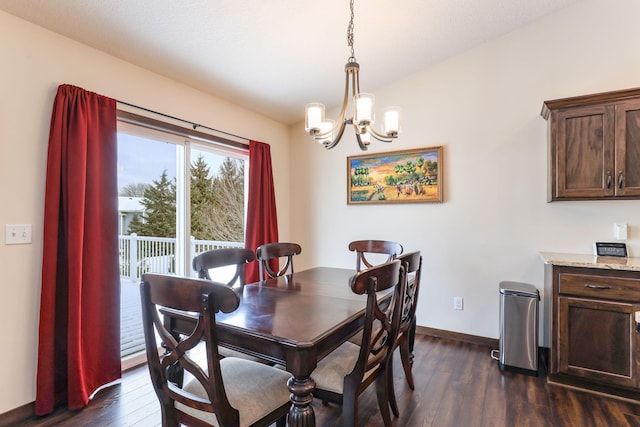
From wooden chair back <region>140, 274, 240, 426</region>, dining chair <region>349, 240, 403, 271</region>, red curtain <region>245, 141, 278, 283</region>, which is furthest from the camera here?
red curtain <region>245, 141, 278, 283</region>

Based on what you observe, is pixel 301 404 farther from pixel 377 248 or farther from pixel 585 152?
pixel 585 152

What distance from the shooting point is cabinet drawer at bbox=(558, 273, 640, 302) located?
7.08 feet

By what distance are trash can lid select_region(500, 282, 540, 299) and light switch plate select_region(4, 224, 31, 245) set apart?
3499 mm

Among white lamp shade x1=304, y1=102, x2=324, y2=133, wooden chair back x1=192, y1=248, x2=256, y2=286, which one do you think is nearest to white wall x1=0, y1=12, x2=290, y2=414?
wooden chair back x1=192, y1=248, x2=256, y2=286

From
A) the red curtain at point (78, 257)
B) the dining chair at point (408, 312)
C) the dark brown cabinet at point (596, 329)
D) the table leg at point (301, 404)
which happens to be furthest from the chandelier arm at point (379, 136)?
the red curtain at point (78, 257)

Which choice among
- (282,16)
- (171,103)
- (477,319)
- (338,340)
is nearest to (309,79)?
(282,16)

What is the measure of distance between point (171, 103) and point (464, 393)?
3331 mm

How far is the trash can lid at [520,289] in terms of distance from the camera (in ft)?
8.54

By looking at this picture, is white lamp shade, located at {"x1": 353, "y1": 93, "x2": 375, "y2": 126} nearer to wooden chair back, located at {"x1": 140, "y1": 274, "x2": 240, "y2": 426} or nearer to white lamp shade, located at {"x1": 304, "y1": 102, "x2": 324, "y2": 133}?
white lamp shade, located at {"x1": 304, "y1": 102, "x2": 324, "y2": 133}

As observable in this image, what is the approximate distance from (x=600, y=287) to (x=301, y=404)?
228cm

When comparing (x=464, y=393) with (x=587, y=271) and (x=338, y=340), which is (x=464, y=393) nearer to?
(x=587, y=271)

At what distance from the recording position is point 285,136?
4344mm

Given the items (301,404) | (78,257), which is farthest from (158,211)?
(301,404)

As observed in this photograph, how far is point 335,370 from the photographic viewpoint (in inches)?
64.1
